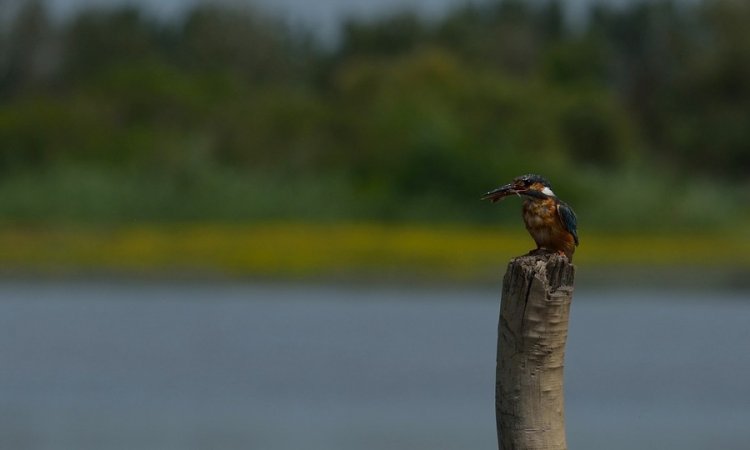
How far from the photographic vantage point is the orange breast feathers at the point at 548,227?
6285mm

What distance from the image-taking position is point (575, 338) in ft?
68.8

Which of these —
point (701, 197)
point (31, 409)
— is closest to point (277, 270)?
point (701, 197)

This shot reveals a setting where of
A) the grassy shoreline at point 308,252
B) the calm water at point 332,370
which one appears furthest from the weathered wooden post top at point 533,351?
the grassy shoreline at point 308,252

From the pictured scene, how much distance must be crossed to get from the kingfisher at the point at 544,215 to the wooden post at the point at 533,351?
1.05 feet

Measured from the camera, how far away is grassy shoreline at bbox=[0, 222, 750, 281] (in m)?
29.8

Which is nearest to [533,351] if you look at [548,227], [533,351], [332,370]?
[533,351]

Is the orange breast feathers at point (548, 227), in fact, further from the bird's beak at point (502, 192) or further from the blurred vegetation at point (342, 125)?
the blurred vegetation at point (342, 125)

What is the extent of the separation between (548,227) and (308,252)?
81.2 feet

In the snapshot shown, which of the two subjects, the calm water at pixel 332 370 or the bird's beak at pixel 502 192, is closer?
the bird's beak at pixel 502 192

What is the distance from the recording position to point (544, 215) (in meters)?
6.36

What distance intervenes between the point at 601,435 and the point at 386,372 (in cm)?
433

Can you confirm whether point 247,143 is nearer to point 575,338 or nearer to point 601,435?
point 575,338

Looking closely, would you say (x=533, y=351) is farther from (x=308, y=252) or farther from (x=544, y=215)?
(x=308, y=252)

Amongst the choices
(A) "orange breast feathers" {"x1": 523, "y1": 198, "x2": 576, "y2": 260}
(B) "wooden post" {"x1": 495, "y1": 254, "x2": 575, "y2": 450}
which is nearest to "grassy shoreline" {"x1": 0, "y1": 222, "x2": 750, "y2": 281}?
(A) "orange breast feathers" {"x1": 523, "y1": 198, "x2": 576, "y2": 260}
